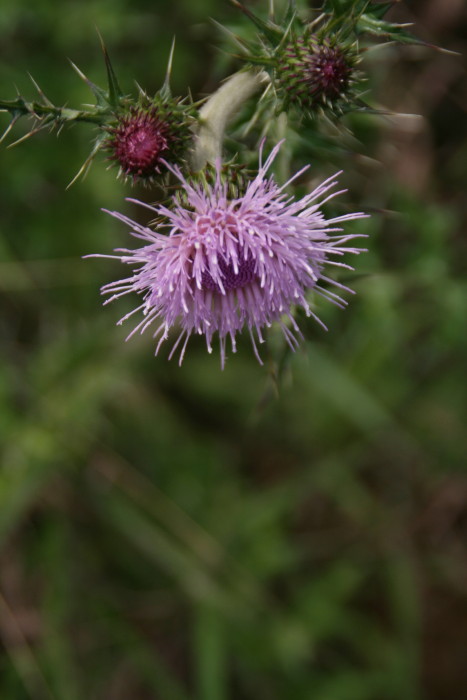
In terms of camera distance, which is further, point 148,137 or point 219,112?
point 219,112

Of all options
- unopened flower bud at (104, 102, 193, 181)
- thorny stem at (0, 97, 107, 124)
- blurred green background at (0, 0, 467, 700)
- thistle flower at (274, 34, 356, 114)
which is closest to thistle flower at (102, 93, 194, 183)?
unopened flower bud at (104, 102, 193, 181)

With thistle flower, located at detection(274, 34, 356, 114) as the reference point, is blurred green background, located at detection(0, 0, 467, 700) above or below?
below

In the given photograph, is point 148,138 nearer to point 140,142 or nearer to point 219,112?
point 140,142

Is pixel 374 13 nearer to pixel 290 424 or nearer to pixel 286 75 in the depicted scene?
pixel 286 75

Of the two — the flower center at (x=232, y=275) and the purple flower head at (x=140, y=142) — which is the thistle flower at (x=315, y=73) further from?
the flower center at (x=232, y=275)

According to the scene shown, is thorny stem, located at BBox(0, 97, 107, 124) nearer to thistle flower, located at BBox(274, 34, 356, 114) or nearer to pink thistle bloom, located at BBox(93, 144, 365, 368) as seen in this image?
pink thistle bloom, located at BBox(93, 144, 365, 368)

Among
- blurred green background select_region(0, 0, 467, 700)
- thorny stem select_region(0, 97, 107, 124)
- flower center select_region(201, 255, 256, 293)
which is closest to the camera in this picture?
thorny stem select_region(0, 97, 107, 124)

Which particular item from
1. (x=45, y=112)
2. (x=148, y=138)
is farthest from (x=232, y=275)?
(x=45, y=112)

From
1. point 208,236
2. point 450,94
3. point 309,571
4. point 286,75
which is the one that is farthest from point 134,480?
point 450,94
